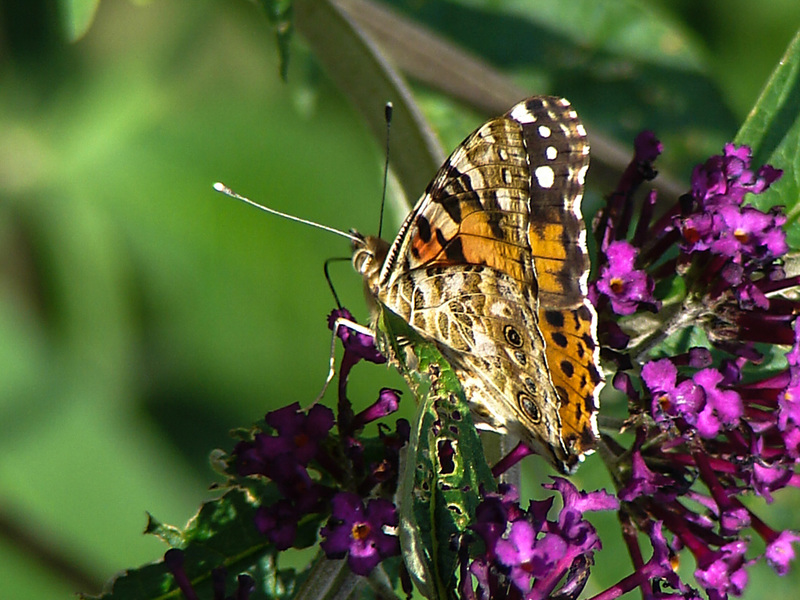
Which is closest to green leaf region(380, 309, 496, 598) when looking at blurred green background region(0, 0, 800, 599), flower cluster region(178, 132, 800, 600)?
flower cluster region(178, 132, 800, 600)

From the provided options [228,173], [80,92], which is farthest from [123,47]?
[228,173]

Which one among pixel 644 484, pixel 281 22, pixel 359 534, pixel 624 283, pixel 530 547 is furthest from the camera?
pixel 281 22

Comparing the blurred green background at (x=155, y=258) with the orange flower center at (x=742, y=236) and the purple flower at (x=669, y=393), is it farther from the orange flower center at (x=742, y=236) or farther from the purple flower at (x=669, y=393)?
the purple flower at (x=669, y=393)

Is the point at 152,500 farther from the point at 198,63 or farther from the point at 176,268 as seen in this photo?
the point at 198,63

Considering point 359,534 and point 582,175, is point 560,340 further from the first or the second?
point 359,534

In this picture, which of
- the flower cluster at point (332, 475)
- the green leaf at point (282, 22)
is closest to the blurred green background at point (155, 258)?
the green leaf at point (282, 22)

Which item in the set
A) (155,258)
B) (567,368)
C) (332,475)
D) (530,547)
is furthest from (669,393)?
(155,258)

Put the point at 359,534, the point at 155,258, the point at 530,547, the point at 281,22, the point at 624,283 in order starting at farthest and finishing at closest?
the point at 155,258 → the point at 281,22 → the point at 624,283 → the point at 359,534 → the point at 530,547

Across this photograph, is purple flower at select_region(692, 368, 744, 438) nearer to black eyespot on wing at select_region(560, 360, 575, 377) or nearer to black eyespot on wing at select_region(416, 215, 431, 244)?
black eyespot on wing at select_region(560, 360, 575, 377)
